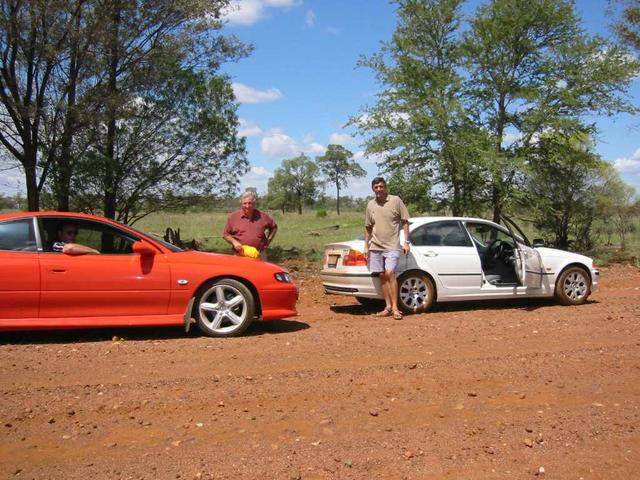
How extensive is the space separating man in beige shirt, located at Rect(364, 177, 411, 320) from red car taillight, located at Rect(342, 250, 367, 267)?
0.66 ft

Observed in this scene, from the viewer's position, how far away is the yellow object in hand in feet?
25.4

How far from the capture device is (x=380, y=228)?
809 centimetres

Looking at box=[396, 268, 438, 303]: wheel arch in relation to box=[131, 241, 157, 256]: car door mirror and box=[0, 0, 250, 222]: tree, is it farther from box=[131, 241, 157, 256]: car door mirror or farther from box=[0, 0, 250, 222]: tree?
box=[0, 0, 250, 222]: tree

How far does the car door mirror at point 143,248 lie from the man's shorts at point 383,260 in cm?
302

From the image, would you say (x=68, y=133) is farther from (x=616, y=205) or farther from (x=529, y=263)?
(x=616, y=205)

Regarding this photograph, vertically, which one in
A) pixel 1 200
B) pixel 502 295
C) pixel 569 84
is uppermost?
pixel 569 84

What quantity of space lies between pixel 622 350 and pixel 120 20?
485 inches

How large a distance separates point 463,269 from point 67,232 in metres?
5.33

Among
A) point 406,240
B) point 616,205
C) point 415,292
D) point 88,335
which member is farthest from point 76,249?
point 616,205

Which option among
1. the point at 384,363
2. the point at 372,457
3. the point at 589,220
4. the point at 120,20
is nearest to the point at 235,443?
the point at 372,457

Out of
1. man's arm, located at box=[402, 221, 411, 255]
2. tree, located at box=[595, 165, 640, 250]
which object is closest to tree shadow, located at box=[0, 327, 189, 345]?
man's arm, located at box=[402, 221, 411, 255]

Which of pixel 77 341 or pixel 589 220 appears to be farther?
pixel 589 220

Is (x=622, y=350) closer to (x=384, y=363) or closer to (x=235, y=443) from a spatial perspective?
(x=384, y=363)

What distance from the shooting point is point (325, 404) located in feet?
14.1
